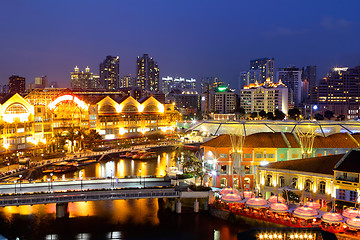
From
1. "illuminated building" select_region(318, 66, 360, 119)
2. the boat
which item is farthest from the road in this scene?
"illuminated building" select_region(318, 66, 360, 119)

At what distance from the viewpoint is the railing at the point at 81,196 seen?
23391 mm

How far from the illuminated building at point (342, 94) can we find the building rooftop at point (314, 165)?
95393 mm

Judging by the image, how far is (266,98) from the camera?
10431 cm

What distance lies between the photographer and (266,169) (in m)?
27.1

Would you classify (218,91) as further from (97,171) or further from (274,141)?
(274,141)

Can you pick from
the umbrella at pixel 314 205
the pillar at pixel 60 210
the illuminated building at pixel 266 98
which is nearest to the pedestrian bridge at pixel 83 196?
the pillar at pixel 60 210

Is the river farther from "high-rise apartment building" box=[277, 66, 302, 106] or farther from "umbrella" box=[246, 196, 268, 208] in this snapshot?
"high-rise apartment building" box=[277, 66, 302, 106]

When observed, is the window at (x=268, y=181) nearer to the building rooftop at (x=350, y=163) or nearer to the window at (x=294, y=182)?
the window at (x=294, y=182)

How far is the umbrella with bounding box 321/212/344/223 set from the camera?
20734mm

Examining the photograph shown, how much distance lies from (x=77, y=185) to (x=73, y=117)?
3251cm

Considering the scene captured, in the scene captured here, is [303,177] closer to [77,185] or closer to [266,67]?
[77,185]

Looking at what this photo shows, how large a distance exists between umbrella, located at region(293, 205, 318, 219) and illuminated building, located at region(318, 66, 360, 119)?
10026 cm

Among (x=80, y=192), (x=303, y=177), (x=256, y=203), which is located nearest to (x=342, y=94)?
(x=303, y=177)

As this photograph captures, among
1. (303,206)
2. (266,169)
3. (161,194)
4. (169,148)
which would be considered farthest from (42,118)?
(303,206)
